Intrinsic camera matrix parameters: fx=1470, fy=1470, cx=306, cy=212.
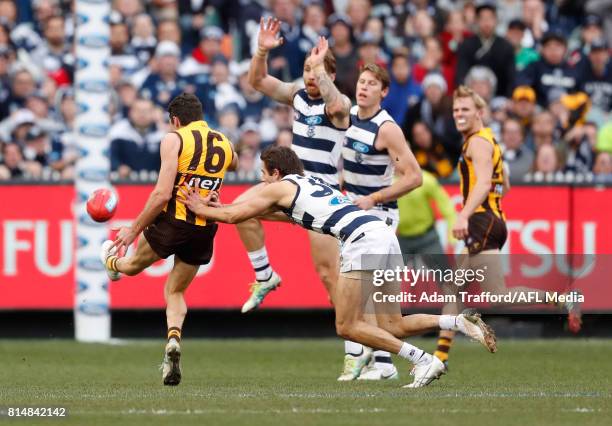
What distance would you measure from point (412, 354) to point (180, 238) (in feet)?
7.00

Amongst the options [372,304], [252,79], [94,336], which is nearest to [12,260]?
[94,336]

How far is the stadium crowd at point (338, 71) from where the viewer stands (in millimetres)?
18703

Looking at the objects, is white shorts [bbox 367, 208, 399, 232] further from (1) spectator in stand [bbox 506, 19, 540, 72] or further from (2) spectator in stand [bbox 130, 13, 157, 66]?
(2) spectator in stand [bbox 130, 13, 157, 66]

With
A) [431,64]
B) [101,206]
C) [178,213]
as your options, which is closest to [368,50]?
[431,64]

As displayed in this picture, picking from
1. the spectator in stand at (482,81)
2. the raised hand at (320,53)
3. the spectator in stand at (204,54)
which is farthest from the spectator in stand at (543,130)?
the raised hand at (320,53)

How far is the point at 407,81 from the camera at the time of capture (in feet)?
65.8

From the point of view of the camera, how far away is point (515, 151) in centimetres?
1850

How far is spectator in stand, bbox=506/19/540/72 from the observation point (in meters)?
20.8

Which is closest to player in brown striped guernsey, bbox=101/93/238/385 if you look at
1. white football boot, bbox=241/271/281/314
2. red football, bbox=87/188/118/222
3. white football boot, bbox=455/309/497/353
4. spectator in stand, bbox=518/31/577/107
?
red football, bbox=87/188/118/222

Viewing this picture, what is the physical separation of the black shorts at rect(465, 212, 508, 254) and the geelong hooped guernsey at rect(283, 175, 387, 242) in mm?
2217

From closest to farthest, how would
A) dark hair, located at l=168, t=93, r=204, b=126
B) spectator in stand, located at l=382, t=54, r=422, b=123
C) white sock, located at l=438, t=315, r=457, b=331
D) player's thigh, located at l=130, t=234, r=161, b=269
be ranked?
white sock, located at l=438, t=315, r=457, b=331 < dark hair, located at l=168, t=93, r=204, b=126 < player's thigh, located at l=130, t=234, r=161, b=269 < spectator in stand, located at l=382, t=54, r=422, b=123

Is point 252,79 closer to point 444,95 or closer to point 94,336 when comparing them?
point 94,336

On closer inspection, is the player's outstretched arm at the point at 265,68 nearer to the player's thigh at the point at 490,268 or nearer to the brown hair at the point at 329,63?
the brown hair at the point at 329,63

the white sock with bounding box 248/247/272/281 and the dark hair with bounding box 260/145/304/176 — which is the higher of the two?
the dark hair with bounding box 260/145/304/176
